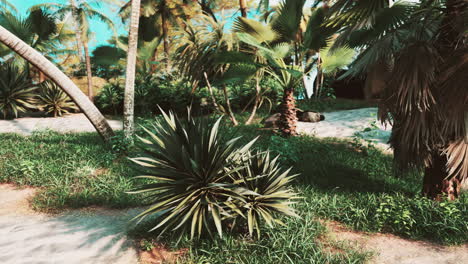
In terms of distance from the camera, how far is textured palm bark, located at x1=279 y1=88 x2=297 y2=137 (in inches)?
307

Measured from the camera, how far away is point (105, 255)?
3180 millimetres

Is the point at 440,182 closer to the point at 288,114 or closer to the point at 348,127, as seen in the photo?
the point at 288,114

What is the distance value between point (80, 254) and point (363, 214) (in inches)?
134

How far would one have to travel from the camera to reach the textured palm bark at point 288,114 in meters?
7.80

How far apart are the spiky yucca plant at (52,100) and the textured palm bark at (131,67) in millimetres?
7362

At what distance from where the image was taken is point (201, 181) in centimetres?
322

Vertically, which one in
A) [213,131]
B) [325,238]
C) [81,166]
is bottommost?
[325,238]

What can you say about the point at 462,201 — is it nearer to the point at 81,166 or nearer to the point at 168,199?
the point at 168,199

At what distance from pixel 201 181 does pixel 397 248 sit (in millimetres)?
2405

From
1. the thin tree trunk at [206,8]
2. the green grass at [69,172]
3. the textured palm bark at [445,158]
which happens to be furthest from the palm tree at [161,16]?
the textured palm bark at [445,158]

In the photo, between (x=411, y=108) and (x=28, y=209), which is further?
(x=28, y=209)

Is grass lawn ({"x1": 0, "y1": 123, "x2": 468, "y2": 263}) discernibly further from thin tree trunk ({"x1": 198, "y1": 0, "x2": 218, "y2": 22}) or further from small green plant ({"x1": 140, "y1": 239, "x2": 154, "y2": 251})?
thin tree trunk ({"x1": 198, "y1": 0, "x2": 218, "y2": 22})

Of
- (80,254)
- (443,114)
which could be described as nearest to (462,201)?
(443,114)

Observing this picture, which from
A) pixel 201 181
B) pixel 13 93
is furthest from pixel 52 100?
pixel 201 181
